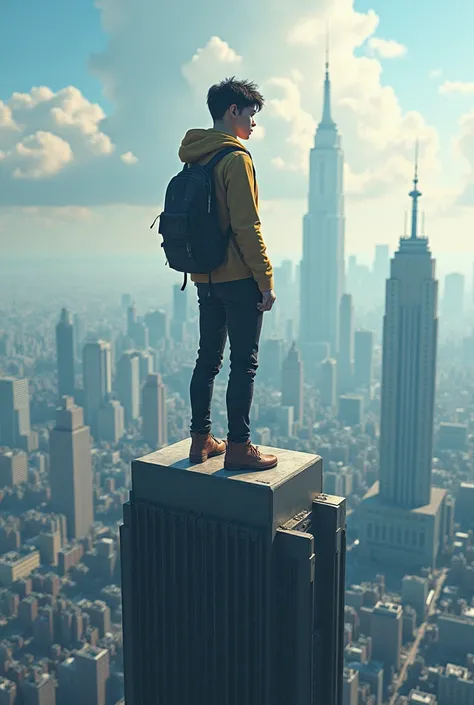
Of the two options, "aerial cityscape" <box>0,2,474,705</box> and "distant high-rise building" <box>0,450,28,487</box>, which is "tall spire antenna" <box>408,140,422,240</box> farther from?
"distant high-rise building" <box>0,450,28,487</box>

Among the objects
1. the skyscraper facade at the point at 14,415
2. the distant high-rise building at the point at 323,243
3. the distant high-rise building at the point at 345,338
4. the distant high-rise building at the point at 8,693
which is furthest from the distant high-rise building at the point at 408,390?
the distant high-rise building at the point at 323,243

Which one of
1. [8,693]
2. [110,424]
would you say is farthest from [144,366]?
[8,693]

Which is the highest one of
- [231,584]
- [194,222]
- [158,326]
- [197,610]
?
[194,222]

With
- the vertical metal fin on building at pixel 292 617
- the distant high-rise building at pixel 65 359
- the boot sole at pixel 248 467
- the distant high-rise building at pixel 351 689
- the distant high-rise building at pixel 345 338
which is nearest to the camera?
the vertical metal fin on building at pixel 292 617

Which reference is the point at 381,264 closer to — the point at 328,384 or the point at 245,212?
the point at 328,384

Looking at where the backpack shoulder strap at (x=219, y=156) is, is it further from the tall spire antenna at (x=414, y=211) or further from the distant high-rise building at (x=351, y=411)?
the distant high-rise building at (x=351, y=411)
